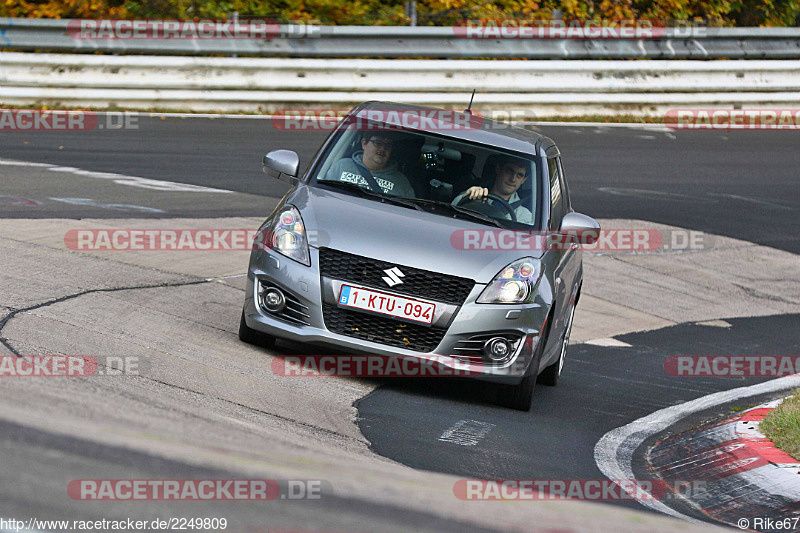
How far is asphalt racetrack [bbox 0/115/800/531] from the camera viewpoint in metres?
3.94

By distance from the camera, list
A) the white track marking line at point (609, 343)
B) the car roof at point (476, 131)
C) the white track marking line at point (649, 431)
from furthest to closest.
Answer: the white track marking line at point (609, 343) → the car roof at point (476, 131) → the white track marking line at point (649, 431)

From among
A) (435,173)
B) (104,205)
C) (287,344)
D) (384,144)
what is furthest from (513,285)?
(104,205)

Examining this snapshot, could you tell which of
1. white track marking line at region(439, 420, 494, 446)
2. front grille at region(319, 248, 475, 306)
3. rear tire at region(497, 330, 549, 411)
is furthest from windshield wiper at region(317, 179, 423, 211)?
white track marking line at region(439, 420, 494, 446)

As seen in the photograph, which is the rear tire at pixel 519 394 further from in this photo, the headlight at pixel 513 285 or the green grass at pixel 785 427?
the green grass at pixel 785 427

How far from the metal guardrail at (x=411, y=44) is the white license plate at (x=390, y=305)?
11.4 m

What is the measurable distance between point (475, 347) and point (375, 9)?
15.3 m

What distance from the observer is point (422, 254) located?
6.99m

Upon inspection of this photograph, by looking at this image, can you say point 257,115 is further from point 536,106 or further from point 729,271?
point 729,271

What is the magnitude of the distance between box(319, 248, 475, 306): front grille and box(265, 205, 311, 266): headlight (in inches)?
6.7

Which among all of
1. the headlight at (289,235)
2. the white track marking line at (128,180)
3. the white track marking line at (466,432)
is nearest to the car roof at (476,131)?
the headlight at (289,235)

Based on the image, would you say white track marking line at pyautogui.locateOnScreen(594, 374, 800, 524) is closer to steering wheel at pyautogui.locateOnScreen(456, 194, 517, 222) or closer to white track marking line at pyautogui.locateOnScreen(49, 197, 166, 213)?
steering wheel at pyautogui.locateOnScreen(456, 194, 517, 222)

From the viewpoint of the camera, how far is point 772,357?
32.6 ft

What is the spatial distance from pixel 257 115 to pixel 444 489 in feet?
46.7

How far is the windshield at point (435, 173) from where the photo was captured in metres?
7.82
